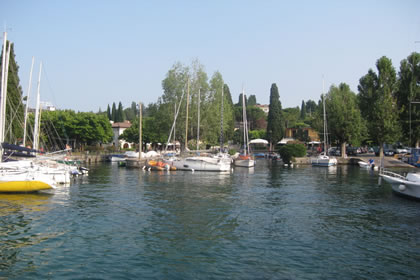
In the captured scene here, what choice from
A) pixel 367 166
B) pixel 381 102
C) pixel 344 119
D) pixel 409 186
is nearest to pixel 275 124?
pixel 344 119

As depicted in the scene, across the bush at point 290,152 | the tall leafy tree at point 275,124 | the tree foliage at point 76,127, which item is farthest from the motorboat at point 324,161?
the tree foliage at point 76,127

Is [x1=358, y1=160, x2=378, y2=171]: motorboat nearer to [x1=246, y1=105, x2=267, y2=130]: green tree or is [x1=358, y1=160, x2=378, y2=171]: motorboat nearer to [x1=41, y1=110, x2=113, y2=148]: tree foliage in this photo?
[x1=41, y1=110, x2=113, y2=148]: tree foliage

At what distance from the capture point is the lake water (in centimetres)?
1176

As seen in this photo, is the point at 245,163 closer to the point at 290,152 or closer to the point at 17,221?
the point at 290,152

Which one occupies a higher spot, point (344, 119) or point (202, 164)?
point (344, 119)

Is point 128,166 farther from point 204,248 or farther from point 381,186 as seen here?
point 204,248

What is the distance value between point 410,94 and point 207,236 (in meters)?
54.7

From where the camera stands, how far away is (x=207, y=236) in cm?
1549

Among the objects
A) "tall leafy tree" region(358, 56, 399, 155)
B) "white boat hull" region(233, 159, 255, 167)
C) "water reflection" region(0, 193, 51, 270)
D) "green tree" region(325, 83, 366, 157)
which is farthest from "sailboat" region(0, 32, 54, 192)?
"tall leafy tree" region(358, 56, 399, 155)

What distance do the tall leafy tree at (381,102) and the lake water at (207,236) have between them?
41131 millimetres

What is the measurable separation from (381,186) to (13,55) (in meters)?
47.4

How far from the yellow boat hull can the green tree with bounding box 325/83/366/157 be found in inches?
2141

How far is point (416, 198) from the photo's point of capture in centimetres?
2503

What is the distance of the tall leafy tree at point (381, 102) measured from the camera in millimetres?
63438
